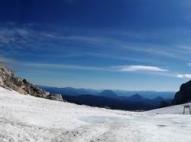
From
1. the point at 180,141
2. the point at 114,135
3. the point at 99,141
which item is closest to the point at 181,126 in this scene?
the point at 180,141

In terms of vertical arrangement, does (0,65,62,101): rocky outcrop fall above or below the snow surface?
above

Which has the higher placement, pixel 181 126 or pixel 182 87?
pixel 182 87

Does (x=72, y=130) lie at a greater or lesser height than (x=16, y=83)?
lesser

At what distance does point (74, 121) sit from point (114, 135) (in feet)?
20.6

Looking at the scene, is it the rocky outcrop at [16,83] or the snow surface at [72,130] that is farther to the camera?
the rocky outcrop at [16,83]

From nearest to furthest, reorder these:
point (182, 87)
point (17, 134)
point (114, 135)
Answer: point (17, 134), point (114, 135), point (182, 87)

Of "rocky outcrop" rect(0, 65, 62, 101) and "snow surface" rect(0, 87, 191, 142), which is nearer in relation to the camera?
"snow surface" rect(0, 87, 191, 142)

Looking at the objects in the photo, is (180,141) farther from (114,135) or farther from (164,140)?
(114,135)

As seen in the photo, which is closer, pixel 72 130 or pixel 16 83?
pixel 72 130

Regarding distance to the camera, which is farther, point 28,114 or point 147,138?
point 28,114

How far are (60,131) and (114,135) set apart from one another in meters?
4.33

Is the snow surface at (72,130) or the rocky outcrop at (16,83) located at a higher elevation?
the rocky outcrop at (16,83)

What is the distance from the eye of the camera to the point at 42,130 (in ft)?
82.1

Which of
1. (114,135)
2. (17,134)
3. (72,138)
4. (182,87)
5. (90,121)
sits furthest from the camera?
(182,87)
